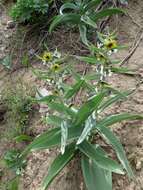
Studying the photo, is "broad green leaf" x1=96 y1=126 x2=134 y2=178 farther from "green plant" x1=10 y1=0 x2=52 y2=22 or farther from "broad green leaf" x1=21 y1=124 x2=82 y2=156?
"green plant" x1=10 y1=0 x2=52 y2=22

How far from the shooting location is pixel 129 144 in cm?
271

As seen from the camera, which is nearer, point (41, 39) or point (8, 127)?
point (8, 127)

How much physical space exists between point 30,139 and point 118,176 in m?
0.75

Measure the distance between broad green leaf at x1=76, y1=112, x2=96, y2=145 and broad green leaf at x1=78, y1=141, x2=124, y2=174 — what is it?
7cm

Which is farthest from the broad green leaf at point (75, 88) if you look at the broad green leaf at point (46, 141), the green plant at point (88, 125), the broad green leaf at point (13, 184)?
the broad green leaf at point (13, 184)

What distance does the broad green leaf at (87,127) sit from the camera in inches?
96.8

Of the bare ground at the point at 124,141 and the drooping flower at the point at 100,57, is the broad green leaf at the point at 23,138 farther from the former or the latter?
the drooping flower at the point at 100,57

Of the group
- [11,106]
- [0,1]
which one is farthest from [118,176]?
[0,1]

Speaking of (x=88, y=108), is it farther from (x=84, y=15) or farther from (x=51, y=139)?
(x=84, y=15)

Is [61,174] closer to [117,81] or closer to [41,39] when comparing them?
[117,81]

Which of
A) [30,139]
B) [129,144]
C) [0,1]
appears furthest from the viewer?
[0,1]

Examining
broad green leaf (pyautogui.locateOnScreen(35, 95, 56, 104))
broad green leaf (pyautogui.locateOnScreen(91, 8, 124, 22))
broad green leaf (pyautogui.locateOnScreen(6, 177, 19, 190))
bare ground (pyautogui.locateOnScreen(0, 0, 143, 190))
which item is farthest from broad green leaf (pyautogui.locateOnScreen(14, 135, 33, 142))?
broad green leaf (pyautogui.locateOnScreen(91, 8, 124, 22))

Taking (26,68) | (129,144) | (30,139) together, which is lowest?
(129,144)

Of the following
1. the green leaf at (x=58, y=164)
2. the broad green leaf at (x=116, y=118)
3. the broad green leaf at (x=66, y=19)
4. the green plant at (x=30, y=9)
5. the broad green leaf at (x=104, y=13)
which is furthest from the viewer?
the green plant at (x=30, y=9)
